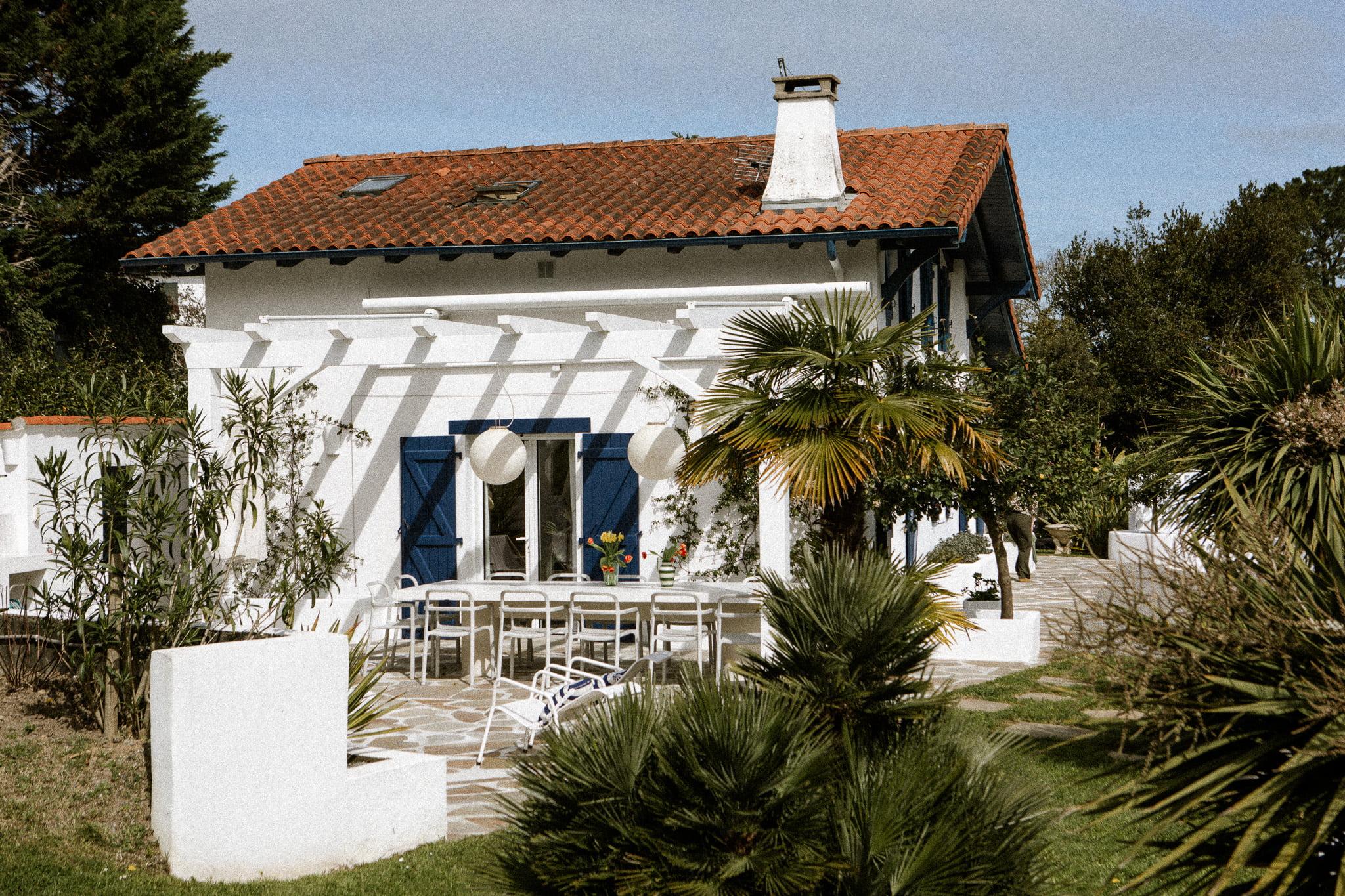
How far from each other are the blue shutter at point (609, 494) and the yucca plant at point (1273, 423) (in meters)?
6.15

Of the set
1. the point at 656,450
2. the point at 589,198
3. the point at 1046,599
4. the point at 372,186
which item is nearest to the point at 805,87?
the point at 589,198

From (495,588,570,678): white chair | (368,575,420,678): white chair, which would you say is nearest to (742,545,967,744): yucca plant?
(495,588,570,678): white chair

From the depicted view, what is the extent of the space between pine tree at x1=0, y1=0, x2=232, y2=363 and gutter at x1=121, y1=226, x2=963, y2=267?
8.00 meters

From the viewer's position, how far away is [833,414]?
25.8 ft

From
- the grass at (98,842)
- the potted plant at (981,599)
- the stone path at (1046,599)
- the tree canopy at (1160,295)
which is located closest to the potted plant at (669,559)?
the stone path at (1046,599)

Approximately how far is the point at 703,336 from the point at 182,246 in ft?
21.1

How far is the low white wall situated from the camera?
534cm

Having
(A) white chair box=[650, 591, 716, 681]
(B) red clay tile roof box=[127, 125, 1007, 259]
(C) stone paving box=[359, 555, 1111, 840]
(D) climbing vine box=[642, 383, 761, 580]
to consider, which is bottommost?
(C) stone paving box=[359, 555, 1111, 840]

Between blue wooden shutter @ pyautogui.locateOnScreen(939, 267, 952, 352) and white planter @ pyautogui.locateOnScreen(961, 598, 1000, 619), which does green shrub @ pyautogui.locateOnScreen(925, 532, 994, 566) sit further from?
blue wooden shutter @ pyautogui.locateOnScreen(939, 267, 952, 352)

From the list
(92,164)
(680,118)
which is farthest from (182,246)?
(680,118)

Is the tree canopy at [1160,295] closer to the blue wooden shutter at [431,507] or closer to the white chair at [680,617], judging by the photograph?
the blue wooden shutter at [431,507]

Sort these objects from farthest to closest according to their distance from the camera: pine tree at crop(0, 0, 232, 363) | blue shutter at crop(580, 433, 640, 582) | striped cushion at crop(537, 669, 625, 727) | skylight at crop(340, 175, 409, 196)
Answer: pine tree at crop(0, 0, 232, 363)
skylight at crop(340, 175, 409, 196)
blue shutter at crop(580, 433, 640, 582)
striped cushion at crop(537, 669, 625, 727)

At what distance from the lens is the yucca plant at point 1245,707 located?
9.05ft

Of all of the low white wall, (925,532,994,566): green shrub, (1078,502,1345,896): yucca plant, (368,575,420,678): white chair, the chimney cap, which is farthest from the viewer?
(925,532,994,566): green shrub
